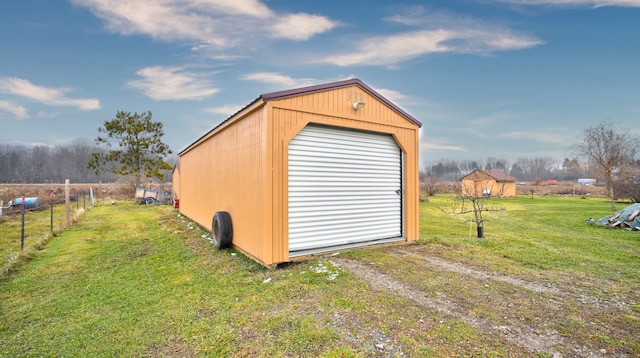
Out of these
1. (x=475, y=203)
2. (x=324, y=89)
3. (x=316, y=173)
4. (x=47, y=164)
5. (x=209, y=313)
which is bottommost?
(x=209, y=313)

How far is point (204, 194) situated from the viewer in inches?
350

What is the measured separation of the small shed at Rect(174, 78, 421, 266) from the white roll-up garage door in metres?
0.02

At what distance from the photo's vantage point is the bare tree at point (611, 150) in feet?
53.8

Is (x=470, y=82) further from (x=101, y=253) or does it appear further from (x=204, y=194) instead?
(x=101, y=253)

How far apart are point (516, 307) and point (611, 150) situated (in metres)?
20.6

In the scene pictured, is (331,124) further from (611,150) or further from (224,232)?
(611,150)

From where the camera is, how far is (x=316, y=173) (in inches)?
202

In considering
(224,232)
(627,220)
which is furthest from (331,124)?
(627,220)

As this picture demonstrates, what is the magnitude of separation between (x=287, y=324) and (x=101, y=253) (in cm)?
553

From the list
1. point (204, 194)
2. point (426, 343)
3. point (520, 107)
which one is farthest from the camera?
point (520, 107)

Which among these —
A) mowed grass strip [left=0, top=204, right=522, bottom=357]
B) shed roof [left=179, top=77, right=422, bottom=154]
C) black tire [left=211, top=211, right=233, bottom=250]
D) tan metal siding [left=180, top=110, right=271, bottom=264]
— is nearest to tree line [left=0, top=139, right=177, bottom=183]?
tan metal siding [left=180, top=110, right=271, bottom=264]

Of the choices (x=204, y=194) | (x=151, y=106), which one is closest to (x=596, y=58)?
(x=204, y=194)

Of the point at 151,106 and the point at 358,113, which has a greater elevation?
the point at 151,106

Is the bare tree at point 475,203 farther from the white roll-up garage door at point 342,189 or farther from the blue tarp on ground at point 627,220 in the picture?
the blue tarp on ground at point 627,220
